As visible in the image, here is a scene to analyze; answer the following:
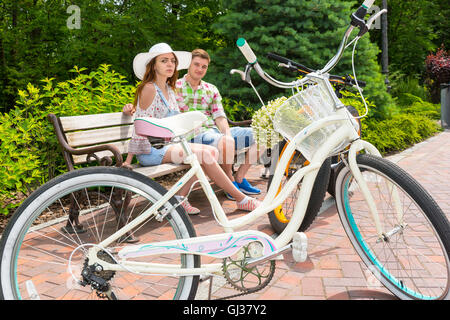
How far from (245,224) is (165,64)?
2.01 metres

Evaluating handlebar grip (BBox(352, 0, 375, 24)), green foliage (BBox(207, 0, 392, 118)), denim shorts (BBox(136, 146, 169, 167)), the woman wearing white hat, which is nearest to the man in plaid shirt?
the woman wearing white hat

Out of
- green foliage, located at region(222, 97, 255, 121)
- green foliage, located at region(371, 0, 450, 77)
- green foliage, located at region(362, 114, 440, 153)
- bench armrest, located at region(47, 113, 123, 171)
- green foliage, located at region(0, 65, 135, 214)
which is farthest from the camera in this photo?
green foliage, located at region(371, 0, 450, 77)

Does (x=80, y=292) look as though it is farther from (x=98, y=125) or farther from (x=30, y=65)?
(x=30, y=65)

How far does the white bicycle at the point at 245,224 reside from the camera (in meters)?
1.92

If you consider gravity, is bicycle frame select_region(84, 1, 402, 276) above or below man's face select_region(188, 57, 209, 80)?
below

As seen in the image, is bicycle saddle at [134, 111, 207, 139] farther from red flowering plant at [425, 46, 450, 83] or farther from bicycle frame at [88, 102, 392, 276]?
red flowering plant at [425, 46, 450, 83]

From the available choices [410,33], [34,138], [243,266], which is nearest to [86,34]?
[34,138]

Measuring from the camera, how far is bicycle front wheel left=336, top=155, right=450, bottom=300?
1.95 m

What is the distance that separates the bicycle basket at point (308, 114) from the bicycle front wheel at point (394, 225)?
0.25 meters

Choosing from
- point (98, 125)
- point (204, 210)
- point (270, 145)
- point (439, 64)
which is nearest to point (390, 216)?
point (270, 145)

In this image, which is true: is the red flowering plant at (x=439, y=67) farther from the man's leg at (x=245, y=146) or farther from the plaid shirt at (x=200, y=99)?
the plaid shirt at (x=200, y=99)

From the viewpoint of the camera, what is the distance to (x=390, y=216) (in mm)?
2367

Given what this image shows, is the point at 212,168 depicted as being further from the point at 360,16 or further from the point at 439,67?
the point at 439,67

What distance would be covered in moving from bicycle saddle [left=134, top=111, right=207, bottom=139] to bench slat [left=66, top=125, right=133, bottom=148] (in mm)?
1830
